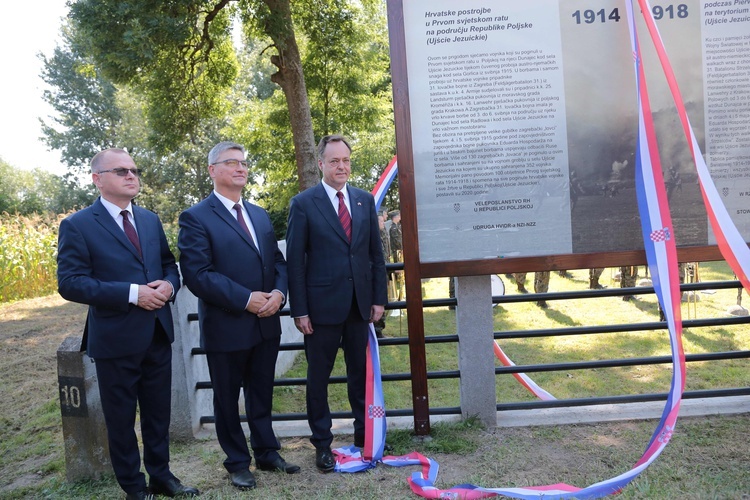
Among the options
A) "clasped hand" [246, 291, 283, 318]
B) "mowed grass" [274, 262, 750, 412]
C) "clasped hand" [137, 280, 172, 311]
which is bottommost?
"mowed grass" [274, 262, 750, 412]

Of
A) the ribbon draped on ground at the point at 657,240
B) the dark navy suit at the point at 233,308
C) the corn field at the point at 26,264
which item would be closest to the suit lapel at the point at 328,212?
the dark navy suit at the point at 233,308

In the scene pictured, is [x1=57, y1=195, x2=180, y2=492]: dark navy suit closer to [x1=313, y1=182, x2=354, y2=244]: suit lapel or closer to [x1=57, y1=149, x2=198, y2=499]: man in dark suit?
[x1=57, y1=149, x2=198, y2=499]: man in dark suit

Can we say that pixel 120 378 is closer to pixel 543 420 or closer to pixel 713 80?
pixel 543 420

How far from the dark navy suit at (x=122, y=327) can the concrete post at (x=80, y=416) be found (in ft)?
1.36

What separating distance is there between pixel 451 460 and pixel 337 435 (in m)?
0.99

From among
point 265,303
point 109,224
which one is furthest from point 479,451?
point 109,224

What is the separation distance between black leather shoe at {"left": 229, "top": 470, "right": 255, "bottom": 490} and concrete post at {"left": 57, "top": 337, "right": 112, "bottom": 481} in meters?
0.94

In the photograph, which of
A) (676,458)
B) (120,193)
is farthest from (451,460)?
(120,193)

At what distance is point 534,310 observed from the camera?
1094cm

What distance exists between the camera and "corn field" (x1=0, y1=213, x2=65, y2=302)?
1229 cm

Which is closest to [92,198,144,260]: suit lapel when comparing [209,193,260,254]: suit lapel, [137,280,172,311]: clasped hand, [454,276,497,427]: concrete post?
[137,280,172,311]: clasped hand

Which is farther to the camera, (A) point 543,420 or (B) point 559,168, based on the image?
(A) point 543,420

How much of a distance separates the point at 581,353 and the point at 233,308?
5.62 meters

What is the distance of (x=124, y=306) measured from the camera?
3.32 m
